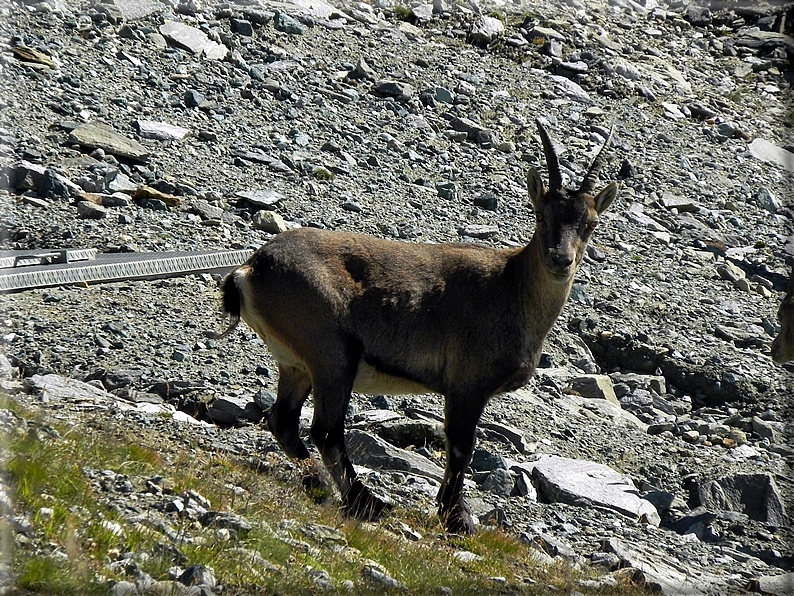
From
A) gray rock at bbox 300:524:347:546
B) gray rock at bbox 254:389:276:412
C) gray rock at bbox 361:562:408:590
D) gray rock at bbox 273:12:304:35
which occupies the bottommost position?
gray rock at bbox 254:389:276:412

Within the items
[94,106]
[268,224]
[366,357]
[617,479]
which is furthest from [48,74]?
[617,479]

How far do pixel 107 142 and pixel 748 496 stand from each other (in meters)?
8.53

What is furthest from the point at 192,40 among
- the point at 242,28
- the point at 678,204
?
the point at 678,204

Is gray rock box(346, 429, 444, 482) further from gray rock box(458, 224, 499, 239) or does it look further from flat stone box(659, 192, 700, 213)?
flat stone box(659, 192, 700, 213)

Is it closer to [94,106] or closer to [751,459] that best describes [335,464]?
[751,459]

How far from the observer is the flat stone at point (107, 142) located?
1262 centimetres

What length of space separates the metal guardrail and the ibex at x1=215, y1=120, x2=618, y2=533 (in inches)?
Answer: 124

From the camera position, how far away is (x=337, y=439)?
23.4ft

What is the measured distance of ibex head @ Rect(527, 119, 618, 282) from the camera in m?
7.36

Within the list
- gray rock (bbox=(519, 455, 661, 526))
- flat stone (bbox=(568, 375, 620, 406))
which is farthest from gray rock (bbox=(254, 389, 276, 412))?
flat stone (bbox=(568, 375, 620, 406))

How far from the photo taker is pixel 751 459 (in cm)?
991

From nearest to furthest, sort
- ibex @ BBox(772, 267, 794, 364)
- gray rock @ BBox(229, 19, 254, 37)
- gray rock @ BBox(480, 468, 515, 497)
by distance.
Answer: ibex @ BBox(772, 267, 794, 364)
gray rock @ BBox(480, 468, 515, 497)
gray rock @ BBox(229, 19, 254, 37)

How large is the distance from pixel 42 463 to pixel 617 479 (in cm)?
501

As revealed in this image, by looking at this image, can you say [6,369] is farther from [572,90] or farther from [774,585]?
[572,90]
